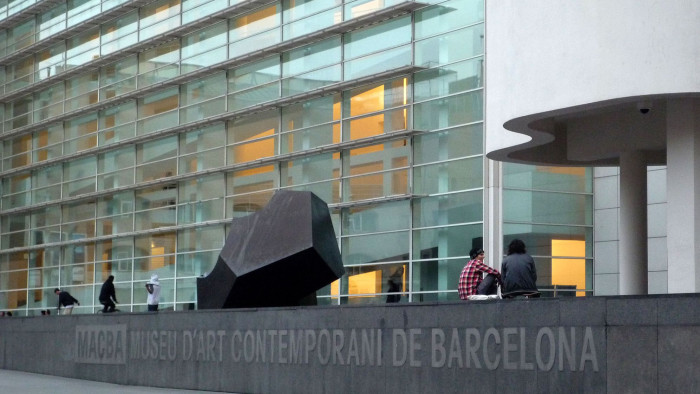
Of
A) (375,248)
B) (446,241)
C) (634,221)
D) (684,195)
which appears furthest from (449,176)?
(684,195)

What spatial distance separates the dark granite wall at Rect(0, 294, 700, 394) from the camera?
12.8 metres

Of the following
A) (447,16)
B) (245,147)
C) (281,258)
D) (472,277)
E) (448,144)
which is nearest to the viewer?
(472,277)

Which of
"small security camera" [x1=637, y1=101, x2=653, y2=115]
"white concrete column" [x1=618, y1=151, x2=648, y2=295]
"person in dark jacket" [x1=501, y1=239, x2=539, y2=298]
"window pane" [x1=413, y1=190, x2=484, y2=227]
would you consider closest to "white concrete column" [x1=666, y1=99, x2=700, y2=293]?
"small security camera" [x1=637, y1=101, x2=653, y2=115]

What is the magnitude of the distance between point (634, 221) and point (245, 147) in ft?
60.3

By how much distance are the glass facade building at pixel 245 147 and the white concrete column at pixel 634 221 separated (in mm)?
7926

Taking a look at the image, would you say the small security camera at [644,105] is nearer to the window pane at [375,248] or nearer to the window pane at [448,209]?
the window pane at [448,209]

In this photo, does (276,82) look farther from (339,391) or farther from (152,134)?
(339,391)

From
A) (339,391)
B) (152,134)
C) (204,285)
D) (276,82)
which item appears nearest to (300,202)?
(204,285)

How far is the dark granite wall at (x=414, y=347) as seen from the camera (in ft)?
41.9

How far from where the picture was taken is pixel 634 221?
67.8ft

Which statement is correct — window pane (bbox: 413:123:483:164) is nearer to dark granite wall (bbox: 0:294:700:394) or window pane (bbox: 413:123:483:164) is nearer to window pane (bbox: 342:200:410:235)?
window pane (bbox: 342:200:410:235)

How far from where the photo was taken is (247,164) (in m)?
36.7

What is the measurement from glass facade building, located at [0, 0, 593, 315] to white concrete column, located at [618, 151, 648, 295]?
26.0ft

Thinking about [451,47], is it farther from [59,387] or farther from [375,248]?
[59,387]
